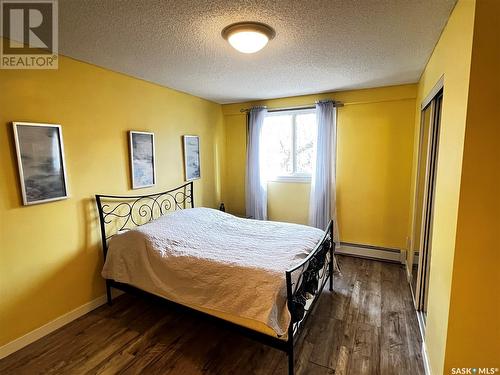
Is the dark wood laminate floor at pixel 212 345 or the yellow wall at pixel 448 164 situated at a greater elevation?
the yellow wall at pixel 448 164

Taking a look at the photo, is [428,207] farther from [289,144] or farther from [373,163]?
[289,144]

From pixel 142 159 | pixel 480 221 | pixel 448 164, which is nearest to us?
pixel 480 221

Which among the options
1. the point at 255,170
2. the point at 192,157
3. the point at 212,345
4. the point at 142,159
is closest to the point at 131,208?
the point at 142,159

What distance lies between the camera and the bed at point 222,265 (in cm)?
182

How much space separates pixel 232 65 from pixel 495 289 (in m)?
2.61

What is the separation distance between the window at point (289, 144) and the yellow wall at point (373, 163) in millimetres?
207

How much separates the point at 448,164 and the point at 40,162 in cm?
303

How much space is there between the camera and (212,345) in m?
2.15

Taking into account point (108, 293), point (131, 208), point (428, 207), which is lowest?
point (108, 293)

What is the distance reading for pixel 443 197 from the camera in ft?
5.36

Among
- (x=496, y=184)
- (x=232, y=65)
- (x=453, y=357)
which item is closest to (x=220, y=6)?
(x=232, y=65)

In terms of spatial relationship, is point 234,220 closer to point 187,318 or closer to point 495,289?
point 187,318

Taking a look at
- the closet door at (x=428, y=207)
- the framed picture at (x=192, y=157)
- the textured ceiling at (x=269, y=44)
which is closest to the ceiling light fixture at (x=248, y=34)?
the textured ceiling at (x=269, y=44)

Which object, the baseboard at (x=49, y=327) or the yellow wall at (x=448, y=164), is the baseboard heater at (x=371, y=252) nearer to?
the yellow wall at (x=448, y=164)
